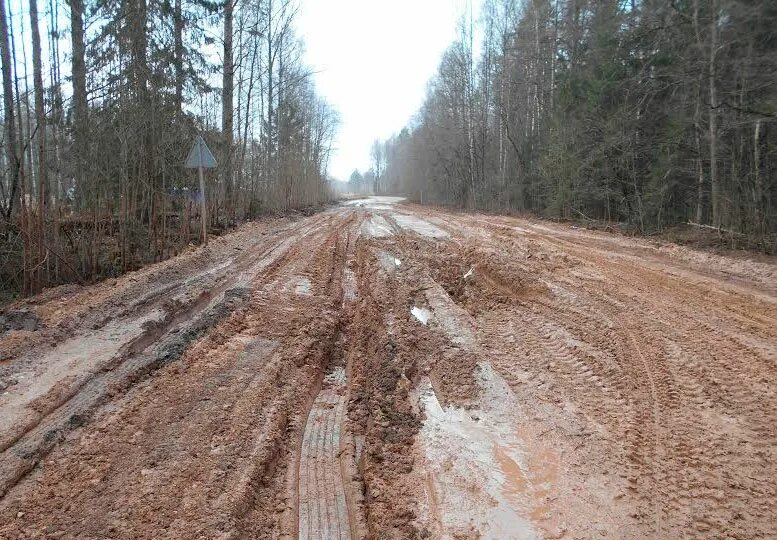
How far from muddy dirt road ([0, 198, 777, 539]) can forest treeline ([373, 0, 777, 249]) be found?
7217mm

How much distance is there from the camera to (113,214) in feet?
34.2

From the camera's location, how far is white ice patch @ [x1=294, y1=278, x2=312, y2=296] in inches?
287

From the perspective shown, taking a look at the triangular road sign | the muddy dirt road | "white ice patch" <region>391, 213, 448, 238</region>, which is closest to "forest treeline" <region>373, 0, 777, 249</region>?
"white ice patch" <region>391, 213, 448, 238</region>

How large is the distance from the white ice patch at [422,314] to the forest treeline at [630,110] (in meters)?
7.97

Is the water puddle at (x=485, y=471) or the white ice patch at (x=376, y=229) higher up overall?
the white ice patch at (x=376, y=229)

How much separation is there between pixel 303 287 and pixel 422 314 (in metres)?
2.33

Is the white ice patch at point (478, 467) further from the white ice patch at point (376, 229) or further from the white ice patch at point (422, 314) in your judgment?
the white ice patch at point (376, 229)

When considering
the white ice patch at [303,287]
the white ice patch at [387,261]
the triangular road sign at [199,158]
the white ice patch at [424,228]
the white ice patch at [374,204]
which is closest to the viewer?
the white ice patch at [303,287]

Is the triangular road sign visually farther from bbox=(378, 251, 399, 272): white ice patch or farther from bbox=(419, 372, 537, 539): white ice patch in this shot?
bbox=(419, 372, 537, 539): white ice patch

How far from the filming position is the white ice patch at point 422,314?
5846mm

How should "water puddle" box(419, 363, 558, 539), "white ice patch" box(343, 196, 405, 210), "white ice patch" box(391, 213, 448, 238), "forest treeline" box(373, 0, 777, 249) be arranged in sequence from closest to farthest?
1. "water puddle" box(419, 363, 558, 539)
2. "forest treeline" box(373, 0, 777, 249)
3. "white ice patch" box(391, 213, 448, 238)
4. "white ice patch" box(343, 196, 405, 210)

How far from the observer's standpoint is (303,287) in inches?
300

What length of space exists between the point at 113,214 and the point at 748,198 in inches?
598

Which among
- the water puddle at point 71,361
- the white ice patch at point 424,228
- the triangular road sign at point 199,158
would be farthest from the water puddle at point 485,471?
the triangular road sign at point 199,158
